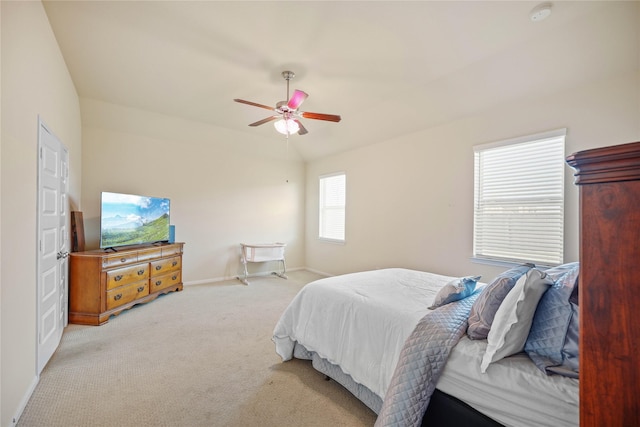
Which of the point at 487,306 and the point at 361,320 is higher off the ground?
the point at 487,306

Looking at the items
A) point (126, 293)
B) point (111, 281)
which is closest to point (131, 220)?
point (111, 281)

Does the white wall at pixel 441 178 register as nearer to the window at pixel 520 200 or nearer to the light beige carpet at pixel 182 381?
the window at pixel 520 200

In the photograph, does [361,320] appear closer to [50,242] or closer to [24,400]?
[24,400]

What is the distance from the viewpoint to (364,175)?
507 centimetres

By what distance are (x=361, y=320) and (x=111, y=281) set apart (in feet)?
10.6

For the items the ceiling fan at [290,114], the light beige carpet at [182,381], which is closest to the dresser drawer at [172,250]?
the light beige carpet at [182,381]

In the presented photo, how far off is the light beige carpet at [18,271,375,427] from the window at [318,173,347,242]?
2768 mm

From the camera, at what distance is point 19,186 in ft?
5.94

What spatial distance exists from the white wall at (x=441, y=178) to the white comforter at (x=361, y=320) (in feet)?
4.55

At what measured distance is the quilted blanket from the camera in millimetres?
1323

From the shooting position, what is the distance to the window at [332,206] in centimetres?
568

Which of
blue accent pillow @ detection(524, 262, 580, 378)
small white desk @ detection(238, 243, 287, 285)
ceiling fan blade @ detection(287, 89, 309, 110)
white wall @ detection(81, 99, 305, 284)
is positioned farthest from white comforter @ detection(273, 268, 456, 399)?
white wall @ detection(81, 99, 305, 284)

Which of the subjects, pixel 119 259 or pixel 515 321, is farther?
pixel 119 259

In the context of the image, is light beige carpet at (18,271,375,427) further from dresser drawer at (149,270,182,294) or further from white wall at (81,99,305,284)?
white wall at (81,99,305,284)
